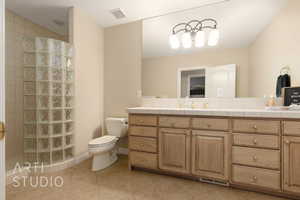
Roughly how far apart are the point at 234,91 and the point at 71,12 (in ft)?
8.56

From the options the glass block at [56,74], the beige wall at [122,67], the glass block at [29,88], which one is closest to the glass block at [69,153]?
the beige wall at [122,67]

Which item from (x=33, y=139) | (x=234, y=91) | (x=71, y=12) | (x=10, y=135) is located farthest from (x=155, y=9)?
(x=10, y=135)

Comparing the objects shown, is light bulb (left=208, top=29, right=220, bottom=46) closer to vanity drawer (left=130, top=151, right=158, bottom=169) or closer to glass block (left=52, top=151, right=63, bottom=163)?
vanity drawer (left=130, top=151, right=158, bottom=169)

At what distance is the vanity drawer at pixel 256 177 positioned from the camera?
1455 mm

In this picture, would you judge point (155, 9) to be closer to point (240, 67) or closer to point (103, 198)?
point (240, 67)

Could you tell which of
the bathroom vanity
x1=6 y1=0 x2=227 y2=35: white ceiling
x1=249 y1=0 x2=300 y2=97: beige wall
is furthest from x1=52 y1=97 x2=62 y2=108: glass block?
x1=249 y1=0 x2=300 y2=97: beige wall

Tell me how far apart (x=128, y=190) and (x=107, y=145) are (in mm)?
697

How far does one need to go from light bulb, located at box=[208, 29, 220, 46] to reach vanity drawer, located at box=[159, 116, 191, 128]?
3.79ft

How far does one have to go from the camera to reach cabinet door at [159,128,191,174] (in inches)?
70.3

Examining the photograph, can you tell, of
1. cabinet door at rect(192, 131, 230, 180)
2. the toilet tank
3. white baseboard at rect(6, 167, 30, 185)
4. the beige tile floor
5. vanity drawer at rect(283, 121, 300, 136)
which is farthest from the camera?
the toilet tank

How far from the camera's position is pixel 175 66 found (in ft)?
7.82

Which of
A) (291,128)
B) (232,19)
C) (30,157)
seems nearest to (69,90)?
(30,157)

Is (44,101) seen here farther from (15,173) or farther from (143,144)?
(143,144)

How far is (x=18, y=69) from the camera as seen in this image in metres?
2.47
